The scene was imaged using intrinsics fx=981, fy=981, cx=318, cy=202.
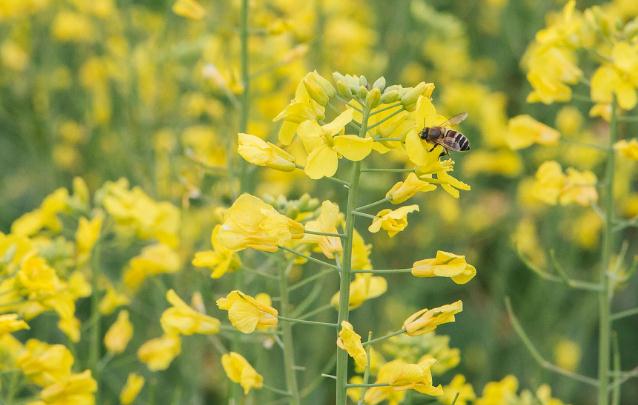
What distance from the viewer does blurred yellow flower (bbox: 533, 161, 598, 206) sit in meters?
2.62

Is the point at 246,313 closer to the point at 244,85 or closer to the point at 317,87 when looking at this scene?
the point at 317,87

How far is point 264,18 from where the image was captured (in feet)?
10.7

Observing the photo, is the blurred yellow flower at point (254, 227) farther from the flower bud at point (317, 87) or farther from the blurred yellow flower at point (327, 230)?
the flower bud at point (317, 87)

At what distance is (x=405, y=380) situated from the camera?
6.00 ft

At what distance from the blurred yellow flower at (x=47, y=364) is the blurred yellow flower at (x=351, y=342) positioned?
2.75 feet

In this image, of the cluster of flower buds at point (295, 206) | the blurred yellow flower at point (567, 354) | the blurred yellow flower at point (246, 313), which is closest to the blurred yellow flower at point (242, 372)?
the blurred yellow flower at point (246, 313)

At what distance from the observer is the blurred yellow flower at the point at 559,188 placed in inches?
103

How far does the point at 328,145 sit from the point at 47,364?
963mm

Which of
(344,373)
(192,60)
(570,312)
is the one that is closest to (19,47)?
(192,60)

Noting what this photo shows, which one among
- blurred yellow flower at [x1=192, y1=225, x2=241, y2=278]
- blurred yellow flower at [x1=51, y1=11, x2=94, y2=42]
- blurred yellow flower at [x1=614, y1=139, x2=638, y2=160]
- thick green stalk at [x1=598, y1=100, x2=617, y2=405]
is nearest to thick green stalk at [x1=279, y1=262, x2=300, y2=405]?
blurred yellow flower at [x1=192, y1=225, x2=241, y2=278]

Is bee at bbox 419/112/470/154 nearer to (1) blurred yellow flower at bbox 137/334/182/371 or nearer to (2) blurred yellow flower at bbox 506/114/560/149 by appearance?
(2) blurred yellow flower at bbox 506/114/560/149

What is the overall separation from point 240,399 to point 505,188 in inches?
148

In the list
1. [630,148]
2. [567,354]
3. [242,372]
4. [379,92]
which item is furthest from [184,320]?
[567,354]

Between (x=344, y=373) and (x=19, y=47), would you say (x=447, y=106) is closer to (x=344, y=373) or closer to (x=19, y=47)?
(x=19, y=47)
